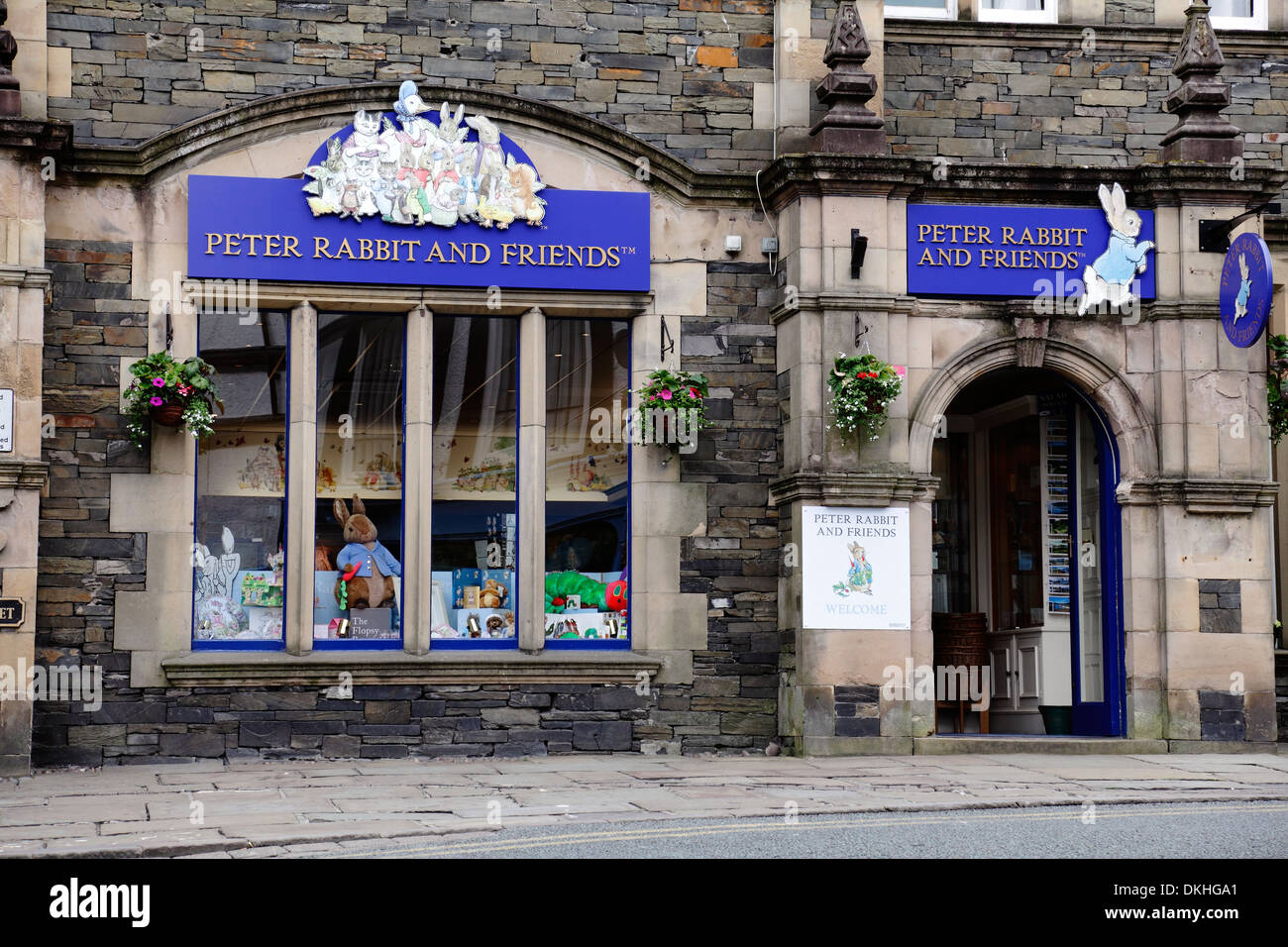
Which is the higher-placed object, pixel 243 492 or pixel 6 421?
pixel 6 421

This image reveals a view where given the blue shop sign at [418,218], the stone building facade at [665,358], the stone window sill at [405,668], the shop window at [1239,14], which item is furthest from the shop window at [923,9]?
the stone window sill at [405,668]

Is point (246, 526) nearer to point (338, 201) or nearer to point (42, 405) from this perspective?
point (42, 405)

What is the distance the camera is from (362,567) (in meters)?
14.9

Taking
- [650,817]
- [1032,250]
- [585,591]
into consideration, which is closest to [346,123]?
[585,591]

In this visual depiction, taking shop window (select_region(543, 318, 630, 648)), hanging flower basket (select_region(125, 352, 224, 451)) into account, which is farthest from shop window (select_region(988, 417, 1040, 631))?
hanging flower basket (select_region(125, 352, 224, 451))

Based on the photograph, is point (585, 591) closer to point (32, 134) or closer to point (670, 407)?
point (670, 407)

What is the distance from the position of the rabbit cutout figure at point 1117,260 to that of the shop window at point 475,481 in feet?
16.8

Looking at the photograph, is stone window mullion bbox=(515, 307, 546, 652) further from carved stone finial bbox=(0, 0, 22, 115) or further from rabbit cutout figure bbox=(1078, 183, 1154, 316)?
rabbit cutout figure bbox=(1078, 183, 1154, 316)

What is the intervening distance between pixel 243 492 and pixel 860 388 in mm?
5308

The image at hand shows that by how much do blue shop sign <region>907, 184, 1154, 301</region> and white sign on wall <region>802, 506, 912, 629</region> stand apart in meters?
2.17

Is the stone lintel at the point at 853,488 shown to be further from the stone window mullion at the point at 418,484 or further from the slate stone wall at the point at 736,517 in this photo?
the stone window mullion at the point at 418,484
